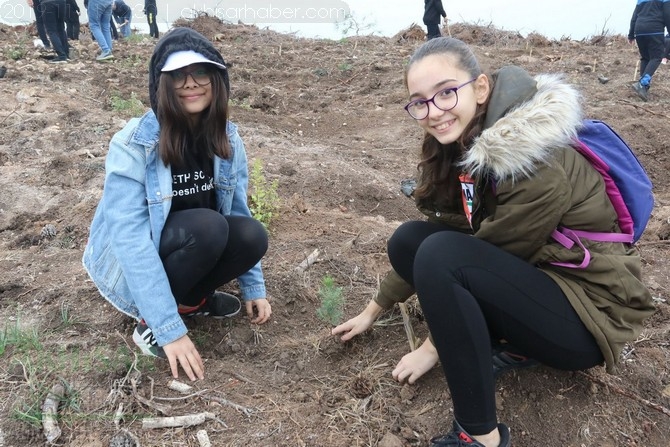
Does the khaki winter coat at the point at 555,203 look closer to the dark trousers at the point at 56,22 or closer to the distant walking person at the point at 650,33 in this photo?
the distant walking person at the point at 650,33

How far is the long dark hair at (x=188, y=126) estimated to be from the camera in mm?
2016

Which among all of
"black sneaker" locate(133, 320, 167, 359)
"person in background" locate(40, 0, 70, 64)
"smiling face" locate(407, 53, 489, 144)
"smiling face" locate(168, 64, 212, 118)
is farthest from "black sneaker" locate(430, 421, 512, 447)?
"person in background" locate(40, 0, 70, 64)

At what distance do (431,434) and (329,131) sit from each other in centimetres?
555

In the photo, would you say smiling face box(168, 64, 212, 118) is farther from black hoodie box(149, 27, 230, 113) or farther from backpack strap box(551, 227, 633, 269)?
backpack strap box(551, 227, 633, 269)

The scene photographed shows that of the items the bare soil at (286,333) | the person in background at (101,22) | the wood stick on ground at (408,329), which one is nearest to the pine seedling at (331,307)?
the bare soil at (286,333)

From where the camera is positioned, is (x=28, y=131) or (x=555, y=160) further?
(x=28, y=131)

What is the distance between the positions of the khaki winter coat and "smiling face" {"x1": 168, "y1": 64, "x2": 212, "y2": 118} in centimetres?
109

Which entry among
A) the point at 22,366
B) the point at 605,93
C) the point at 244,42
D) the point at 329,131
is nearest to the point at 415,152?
the point at 329,131

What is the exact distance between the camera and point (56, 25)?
900cm

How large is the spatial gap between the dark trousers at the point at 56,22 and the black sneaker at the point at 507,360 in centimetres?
955

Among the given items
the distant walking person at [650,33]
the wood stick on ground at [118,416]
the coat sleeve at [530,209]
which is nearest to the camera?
the coat sleeve at [530,209]

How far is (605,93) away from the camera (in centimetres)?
766

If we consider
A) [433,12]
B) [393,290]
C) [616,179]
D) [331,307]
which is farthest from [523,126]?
[433,12]

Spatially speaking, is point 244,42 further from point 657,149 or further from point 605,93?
point 657,149
